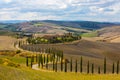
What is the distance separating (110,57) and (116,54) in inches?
381

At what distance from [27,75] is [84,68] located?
3129 inches

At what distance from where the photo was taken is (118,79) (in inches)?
2650

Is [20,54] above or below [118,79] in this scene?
below

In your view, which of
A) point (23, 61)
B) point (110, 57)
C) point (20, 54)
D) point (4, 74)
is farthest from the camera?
point (110, 57)

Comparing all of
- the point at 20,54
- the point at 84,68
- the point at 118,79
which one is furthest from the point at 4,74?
the point at 20,54

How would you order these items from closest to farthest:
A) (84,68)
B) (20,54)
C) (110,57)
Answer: (84,68) → (20,54) → (110,57)

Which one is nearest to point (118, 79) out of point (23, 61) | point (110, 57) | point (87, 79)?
point (87, 79)

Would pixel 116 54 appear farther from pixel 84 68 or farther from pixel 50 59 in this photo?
pixel 84 68

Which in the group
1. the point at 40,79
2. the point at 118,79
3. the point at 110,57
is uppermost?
the point at 40,79

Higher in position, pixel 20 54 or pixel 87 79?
pixel 87 79

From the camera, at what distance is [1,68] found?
45469 mm

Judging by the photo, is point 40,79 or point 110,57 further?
point 110,57

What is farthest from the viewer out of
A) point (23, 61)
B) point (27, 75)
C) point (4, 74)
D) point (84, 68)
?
point (23, 61)

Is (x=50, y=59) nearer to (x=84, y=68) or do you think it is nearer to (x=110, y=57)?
(x=84, y=68)
